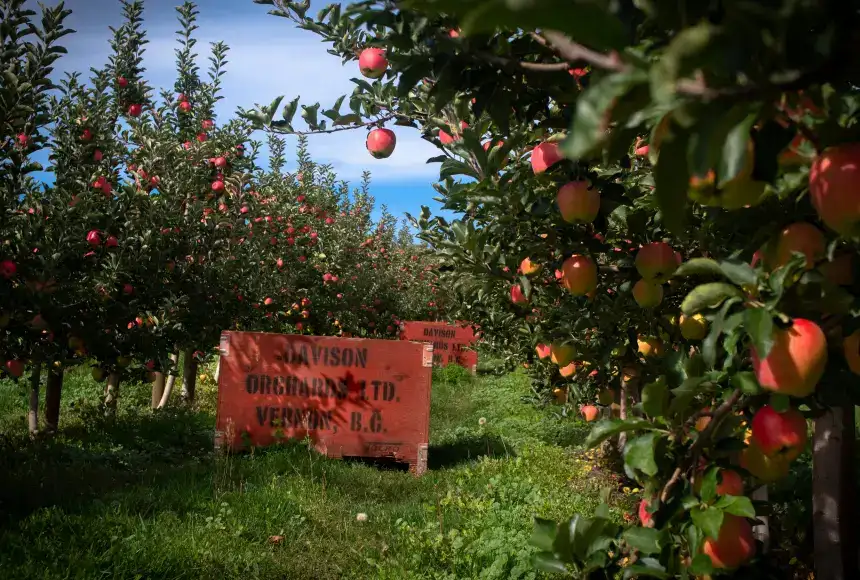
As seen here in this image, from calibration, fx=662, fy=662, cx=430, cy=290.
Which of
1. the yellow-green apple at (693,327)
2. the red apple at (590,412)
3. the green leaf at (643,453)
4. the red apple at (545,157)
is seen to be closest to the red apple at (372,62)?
the red apple at (545,157)

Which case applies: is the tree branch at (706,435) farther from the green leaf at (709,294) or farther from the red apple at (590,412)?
the red apple at (590,412)

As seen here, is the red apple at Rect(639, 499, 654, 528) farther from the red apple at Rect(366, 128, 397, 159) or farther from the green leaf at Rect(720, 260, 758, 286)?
the red apple at Rect(366, 128, 397, 159)

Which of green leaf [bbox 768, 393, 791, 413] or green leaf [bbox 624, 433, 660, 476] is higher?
green leaf [bbox 768, 393, 791, 413]

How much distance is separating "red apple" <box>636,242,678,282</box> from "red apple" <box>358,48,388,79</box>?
3.80 feet

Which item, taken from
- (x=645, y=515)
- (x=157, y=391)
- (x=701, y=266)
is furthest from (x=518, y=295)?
(x=157, y=391)

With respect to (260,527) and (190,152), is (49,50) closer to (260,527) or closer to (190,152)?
(190,152)

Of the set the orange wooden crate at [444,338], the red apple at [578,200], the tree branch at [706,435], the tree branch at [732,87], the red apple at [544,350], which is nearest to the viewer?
the tree branch at [732,87]

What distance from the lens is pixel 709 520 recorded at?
1316mm

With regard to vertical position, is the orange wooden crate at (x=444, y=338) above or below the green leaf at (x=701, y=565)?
below

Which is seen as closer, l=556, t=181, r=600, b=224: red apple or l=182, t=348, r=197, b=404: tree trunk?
l=556, t=181, r=600, b=224: red apple

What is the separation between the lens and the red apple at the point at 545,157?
2.17m

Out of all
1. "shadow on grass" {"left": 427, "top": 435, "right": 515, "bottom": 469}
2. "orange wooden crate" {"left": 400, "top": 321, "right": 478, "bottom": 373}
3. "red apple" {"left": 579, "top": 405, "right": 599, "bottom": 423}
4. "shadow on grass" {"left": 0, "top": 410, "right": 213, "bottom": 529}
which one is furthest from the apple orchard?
"orange wooden crate" {"left": 400, "top": 321, "right": 478, "bottom": 373}

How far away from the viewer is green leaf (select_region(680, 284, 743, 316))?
49.9 inches

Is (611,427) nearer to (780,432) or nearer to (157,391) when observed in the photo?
(780,432)
